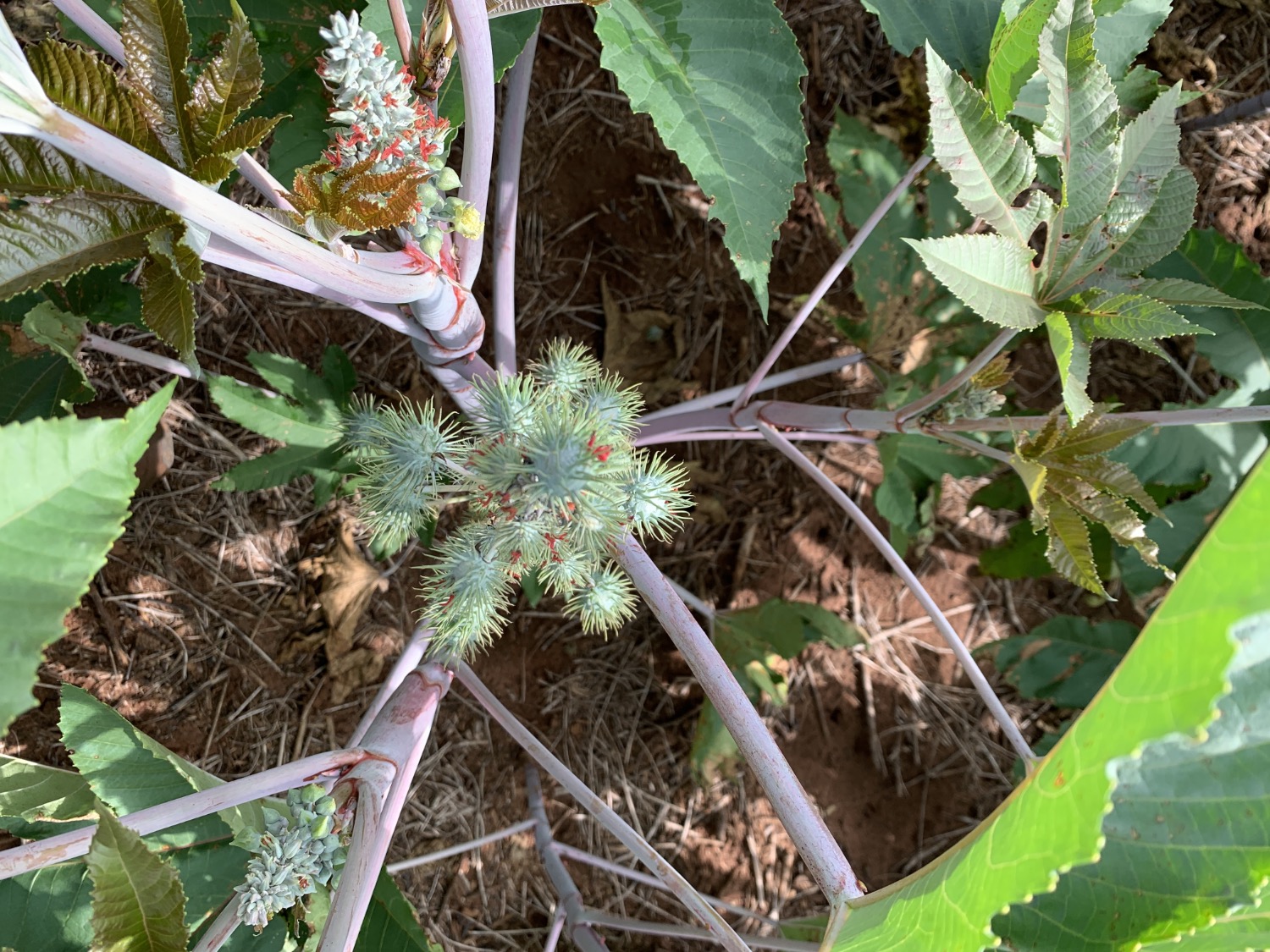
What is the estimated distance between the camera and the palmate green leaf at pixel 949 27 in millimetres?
1016

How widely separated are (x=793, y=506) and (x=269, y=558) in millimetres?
1160

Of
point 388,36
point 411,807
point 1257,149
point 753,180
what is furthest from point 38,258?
point 1257,149

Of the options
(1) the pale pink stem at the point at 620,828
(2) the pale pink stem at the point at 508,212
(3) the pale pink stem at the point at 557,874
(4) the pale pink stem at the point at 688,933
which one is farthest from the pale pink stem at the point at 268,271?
(3) the pale pink stem at the point at 557,874

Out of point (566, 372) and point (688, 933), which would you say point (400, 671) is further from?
point (688, 933)

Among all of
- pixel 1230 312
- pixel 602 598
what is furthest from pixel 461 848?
pixel 1230 312

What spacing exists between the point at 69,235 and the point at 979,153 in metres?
0.80

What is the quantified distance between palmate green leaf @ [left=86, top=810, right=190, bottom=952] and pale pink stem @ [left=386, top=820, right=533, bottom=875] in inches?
32.4

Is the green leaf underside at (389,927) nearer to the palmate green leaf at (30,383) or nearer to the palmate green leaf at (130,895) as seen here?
the palmate green leaf at (130,895)

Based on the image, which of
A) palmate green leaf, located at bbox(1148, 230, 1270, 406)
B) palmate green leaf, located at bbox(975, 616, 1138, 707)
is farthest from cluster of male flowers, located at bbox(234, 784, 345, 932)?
palmate green leaf, located at bbox(1148, 230, 1270, 406)

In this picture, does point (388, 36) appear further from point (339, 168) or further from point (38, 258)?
point (38, 258)

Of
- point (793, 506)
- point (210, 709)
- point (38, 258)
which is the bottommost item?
point (210, 709)

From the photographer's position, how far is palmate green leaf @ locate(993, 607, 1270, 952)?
569 millimetres

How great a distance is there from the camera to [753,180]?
0.96 metres

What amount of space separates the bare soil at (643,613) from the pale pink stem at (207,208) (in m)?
1.02
